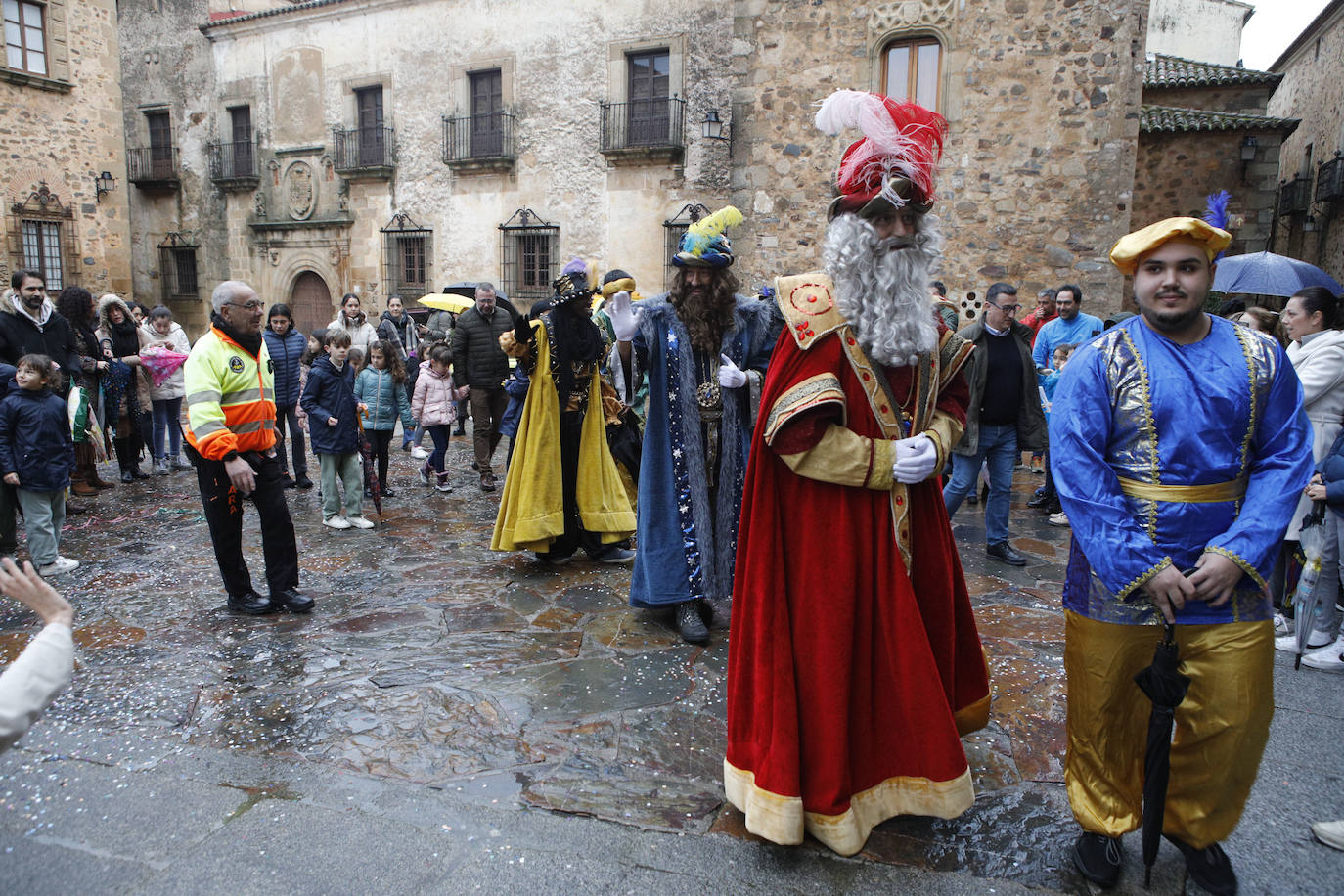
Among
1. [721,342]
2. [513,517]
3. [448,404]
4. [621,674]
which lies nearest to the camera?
→ [621,674]

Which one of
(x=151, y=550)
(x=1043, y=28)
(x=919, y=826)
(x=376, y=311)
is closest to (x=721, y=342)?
(x=919, y=826)

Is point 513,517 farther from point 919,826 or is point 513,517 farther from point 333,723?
point 919,826

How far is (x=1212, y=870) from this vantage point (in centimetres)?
244

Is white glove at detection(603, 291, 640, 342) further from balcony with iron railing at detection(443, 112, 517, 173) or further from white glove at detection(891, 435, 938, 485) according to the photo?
balcony with iron railing at detection(443, 112, 517, 173)

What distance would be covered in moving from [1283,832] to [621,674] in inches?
96.2

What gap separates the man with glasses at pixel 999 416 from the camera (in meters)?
5.88

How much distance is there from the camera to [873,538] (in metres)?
2.60

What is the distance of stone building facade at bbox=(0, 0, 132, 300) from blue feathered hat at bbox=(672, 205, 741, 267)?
61.6 ft

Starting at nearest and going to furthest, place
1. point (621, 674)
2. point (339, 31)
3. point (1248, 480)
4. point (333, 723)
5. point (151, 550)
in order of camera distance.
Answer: point (1248, 480) → point (333, 723) → point (621, 674) → point (151, 550) → point (339, 31)

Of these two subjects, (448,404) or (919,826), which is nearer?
(919,826)

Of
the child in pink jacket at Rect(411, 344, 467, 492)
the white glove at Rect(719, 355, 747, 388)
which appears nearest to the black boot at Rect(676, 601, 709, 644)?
the white glove at Rect(719, 355, 747, 388)

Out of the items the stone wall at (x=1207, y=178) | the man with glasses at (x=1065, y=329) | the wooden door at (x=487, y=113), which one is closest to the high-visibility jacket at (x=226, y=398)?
the man with glasses at (x=1065, y=329)

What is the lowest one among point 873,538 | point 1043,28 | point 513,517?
point 513,517

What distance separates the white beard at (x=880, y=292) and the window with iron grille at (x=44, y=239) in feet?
64.5
